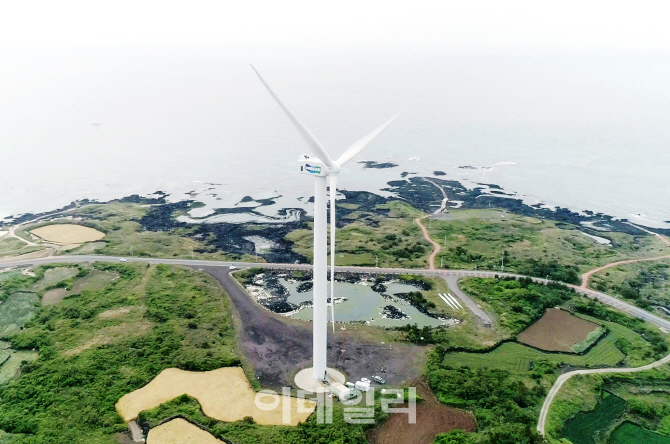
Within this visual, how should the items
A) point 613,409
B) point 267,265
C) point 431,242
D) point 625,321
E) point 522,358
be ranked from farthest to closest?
point 431,242 → point 267,265 → point 625,321 → point 522,358 → point 613,409

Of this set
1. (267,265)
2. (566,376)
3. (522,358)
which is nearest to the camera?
(566,376)

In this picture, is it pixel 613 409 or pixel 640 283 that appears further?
pixel 640 283

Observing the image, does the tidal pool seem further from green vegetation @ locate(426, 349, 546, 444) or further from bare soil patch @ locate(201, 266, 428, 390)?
green vegetation @ locate(426, 349, 546, 444)


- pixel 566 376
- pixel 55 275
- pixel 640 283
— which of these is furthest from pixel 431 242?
pixel 55 275

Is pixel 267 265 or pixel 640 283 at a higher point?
pixel 267 265

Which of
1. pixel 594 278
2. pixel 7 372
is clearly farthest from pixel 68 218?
pixel 594 278

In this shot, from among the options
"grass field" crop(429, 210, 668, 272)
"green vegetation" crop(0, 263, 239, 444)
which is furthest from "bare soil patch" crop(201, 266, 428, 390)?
"grass field" crop(429, 210, 668, 272)

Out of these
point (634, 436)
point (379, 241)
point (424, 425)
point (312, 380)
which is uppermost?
point (379, 241)

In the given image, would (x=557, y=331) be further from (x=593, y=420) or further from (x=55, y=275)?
(x=55, y=275)
